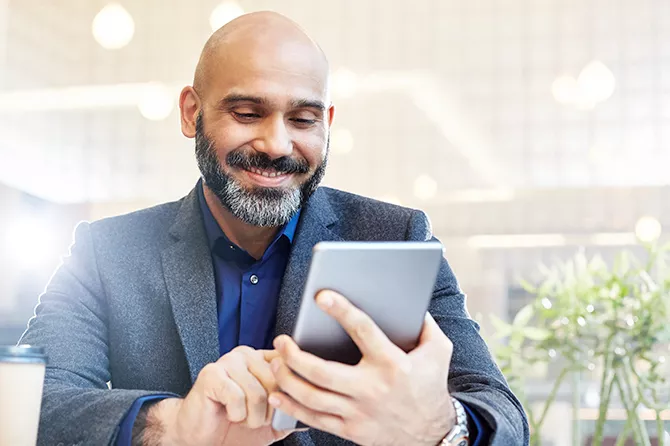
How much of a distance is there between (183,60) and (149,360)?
210cm

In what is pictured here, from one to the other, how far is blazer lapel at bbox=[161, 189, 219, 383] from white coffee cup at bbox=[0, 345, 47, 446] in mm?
502

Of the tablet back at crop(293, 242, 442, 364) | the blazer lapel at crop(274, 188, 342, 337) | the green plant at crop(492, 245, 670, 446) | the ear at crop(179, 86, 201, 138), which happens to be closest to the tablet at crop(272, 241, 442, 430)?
the tablet back at crop(293, 242, 442, 364)

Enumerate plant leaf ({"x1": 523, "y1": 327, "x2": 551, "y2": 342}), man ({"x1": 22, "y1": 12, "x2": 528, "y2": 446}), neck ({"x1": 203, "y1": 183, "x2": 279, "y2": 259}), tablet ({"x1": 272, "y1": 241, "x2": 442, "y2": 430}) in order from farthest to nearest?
plant leaf ({"x1": 523, "y1": 327, "x2": 551, "y2": 342}), neck ({"x1": 203, "y1": 183, "x2": 279, "y2": 259}), man ({"x1": 22, "y1": 12, "x2": 528, "y2": 446}), tablet ({"x1": 272, "y1": 241, "x2": 442, "y2": 430})

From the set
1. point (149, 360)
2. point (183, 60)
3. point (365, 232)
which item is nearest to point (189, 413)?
point (149, 360)

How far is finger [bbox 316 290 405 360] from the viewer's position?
0.80 m

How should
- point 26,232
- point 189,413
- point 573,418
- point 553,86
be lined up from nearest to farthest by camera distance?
point 189,413
point 573,418
point 553,86
point 26,232

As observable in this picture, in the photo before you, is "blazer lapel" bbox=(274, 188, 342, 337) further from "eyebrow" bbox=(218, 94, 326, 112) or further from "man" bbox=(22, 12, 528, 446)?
"eyebrow" bbox=(218, 94, 326, 112)

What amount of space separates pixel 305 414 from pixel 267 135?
618mm

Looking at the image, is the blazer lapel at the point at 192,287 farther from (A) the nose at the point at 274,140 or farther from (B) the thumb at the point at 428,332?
(B) the thumb at the point at 428,332

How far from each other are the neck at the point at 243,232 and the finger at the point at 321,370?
69cm

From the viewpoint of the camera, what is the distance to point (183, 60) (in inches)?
130

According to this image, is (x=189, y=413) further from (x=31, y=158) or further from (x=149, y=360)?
(x=31, y=158)

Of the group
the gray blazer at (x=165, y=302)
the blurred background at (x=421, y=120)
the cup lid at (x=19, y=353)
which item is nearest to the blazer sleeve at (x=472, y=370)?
the gray blazer at (x=165, y=302)

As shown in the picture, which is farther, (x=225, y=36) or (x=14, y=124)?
(x=14, y=124)
